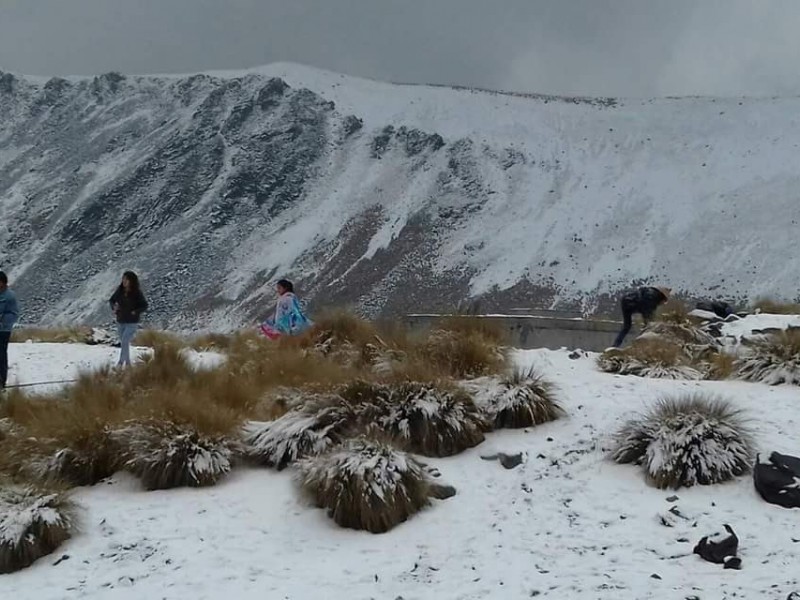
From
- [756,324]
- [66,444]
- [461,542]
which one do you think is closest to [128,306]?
[66,444]

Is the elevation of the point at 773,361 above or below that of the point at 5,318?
above

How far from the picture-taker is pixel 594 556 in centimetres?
499

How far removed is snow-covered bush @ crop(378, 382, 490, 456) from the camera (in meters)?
6.66

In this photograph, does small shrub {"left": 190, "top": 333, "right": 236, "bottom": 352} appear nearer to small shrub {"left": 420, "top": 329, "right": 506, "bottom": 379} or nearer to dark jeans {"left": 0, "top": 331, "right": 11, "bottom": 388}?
dark jeans {"left": 0, "top": 331, "right": 11, "bottom": 388}

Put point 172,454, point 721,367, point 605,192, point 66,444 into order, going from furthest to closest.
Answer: point 605,192 < point 721,367 < point 66,444 < point 172,454

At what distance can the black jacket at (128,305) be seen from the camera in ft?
37.7

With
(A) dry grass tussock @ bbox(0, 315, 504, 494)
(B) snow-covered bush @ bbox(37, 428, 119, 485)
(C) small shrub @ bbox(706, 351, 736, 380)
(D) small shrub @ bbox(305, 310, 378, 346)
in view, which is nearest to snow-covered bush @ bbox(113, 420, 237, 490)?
(A) dry grass tussock @ bbox(0, 315, 504, 494)

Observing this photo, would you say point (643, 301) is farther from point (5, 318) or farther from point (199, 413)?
point (5, 318)

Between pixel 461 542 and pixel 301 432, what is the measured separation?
185cm

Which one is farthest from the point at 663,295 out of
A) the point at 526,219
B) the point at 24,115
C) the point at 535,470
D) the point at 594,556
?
the point at 24,115

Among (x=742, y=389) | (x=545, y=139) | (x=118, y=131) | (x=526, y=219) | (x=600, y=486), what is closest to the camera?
(x=600, y=486)

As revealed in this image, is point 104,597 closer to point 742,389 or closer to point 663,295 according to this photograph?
point 742,389

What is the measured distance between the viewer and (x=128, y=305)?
11.5 metres

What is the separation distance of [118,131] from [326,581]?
7572 centimetres
